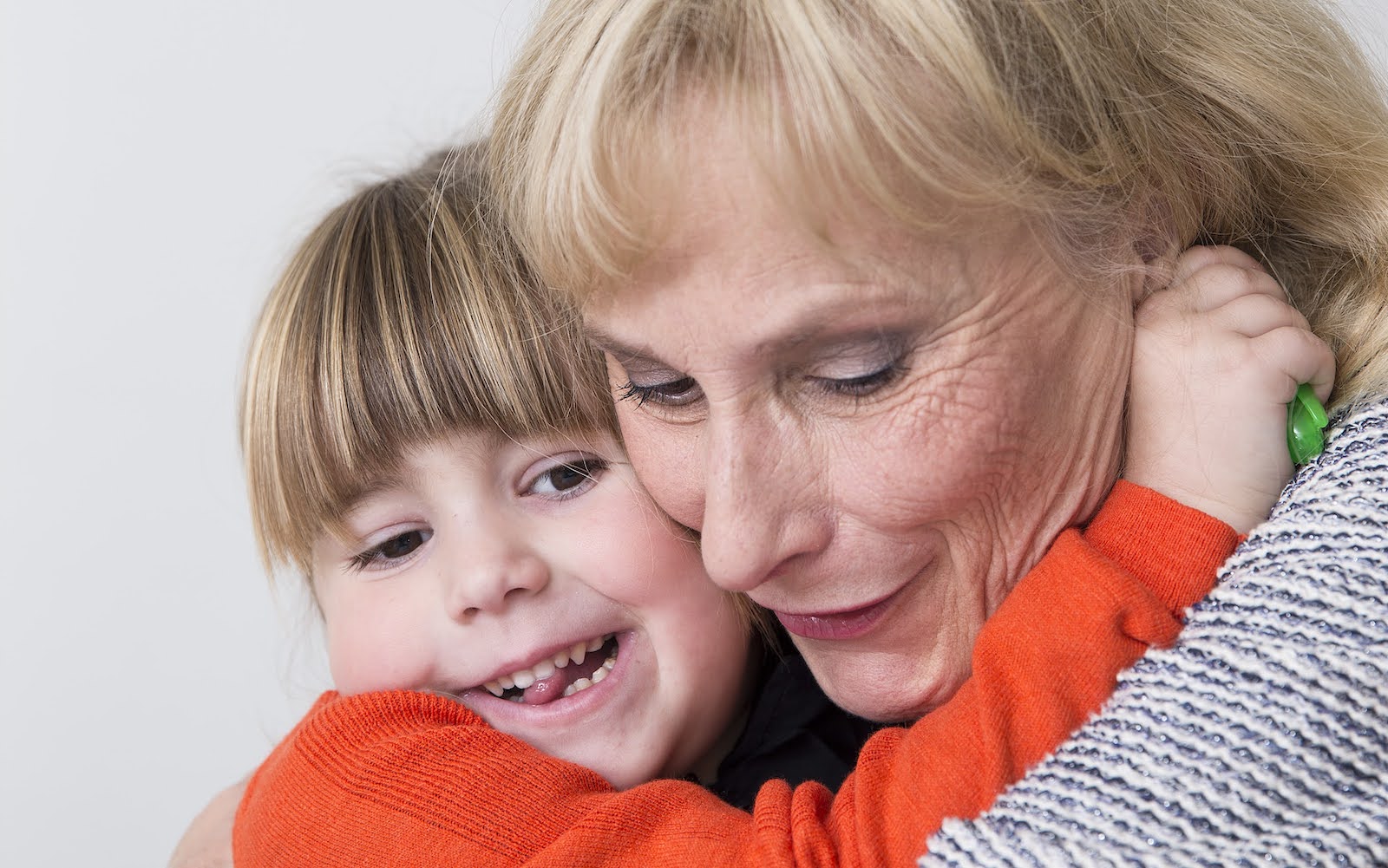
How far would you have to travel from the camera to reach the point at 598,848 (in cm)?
162

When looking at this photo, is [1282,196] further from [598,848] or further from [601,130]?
[598,848]

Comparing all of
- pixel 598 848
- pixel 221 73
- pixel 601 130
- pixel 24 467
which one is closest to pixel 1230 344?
pixel 601 130

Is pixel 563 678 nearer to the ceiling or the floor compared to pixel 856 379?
nearer to the floor

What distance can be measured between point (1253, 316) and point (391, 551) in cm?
118

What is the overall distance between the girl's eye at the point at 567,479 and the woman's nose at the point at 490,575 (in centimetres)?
9

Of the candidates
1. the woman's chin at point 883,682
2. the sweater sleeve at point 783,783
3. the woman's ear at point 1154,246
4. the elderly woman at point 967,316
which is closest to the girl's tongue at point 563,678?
the sweater sleeve at point 783,783

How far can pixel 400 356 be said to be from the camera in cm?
192

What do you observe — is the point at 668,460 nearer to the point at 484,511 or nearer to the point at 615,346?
the point at 615,346

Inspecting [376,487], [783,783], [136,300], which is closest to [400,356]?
[376,487]

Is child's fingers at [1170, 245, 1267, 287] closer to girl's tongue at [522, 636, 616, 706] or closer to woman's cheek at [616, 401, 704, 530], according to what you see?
woman's cheek at [616, 401, 704, 530]

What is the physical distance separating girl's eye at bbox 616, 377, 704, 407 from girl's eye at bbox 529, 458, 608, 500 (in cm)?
22

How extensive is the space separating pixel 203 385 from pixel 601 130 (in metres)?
1.73

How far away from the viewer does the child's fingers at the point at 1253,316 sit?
1.67 metres

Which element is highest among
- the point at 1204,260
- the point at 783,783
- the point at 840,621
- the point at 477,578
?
the point at 1204,260
